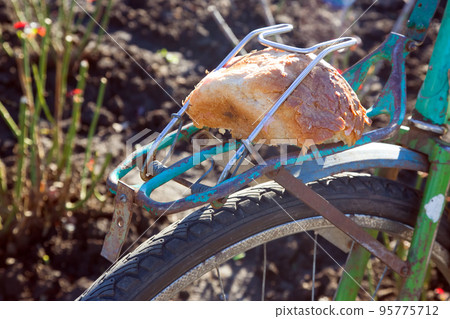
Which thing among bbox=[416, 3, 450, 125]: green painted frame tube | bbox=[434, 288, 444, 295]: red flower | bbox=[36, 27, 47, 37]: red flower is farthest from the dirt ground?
bbox=[416, 3, 450, 125]: green painted frame tube

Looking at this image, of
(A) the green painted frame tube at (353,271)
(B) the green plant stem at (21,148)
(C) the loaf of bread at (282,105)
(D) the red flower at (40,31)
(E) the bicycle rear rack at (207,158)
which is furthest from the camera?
(D) the red flower at (40,31)

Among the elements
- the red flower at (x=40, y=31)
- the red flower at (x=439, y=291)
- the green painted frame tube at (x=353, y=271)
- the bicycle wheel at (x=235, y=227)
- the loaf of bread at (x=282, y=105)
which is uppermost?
the loaf of bread at (x=282, y=105)

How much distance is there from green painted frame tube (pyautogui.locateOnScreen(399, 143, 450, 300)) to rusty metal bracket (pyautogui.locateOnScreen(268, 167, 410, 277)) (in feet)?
0.10

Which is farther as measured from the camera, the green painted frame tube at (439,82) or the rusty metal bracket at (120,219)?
the green painted frame tube at (439,82)

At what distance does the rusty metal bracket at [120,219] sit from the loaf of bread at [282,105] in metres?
0.23

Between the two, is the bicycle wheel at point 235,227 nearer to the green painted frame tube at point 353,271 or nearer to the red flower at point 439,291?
the green painted frame tube at point 353,271

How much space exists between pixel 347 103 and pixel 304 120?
0.43 feet

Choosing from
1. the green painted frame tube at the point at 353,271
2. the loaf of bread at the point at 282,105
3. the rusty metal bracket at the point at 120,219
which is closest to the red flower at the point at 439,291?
the green painted frame tube at the point at 353,271

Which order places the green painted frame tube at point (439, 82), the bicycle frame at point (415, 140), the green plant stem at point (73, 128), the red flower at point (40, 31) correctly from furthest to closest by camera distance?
1. the red flower at point (40, 31)
2. the green plant stem at point (73, 128)
3. the green painted frame tube at point (439, 82)
4. the bicycle frame at point (415, 140)

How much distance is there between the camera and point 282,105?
110 centimetres

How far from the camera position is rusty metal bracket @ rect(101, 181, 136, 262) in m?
1.04

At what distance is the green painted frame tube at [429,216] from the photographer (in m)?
1.40

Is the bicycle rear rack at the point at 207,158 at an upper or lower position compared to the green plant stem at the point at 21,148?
upper

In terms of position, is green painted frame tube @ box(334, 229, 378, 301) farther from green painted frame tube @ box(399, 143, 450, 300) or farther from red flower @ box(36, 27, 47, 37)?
red flower @ box(36, 27, 47, 37)
